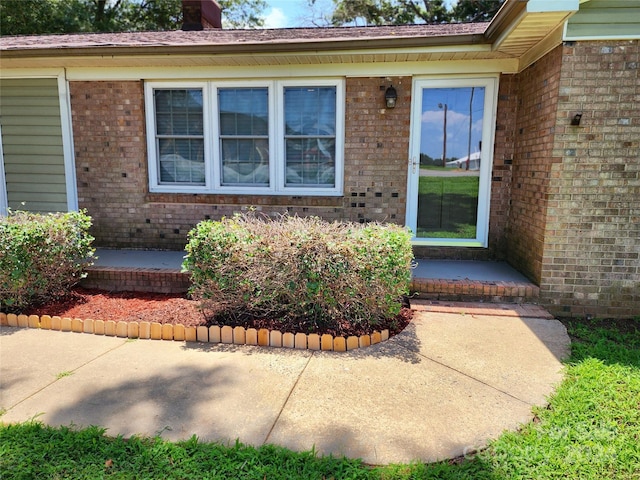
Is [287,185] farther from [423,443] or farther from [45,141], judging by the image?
[423,443]

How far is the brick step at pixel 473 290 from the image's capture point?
185 inches

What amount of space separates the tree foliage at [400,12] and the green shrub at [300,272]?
21.3m

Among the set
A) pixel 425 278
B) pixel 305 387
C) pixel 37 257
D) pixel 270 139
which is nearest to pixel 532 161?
pixel 425 278

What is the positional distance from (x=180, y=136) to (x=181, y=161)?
→ 372 millimetres

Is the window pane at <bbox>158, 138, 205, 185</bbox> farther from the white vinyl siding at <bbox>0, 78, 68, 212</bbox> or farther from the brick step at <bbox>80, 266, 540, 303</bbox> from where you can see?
the brick step at <bbox>80, 266, 540, 303</bbox>

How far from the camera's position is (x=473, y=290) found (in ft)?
15.8

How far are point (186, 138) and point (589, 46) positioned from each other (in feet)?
16.9

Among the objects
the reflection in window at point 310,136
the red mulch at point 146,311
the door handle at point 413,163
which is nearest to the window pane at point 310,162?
the reflection in window at point 310,136

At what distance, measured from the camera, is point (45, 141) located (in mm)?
6586

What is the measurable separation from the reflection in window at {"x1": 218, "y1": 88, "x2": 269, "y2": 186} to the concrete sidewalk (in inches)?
125

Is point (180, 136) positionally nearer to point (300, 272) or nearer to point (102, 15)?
point (300, 272)

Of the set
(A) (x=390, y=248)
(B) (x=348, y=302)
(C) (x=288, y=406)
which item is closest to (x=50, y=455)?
(C) (x=288, y=406)

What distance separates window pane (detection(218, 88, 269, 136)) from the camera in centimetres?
621

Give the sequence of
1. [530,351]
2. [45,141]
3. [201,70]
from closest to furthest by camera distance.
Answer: [530,351] < [201,70] < [45,141]
